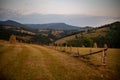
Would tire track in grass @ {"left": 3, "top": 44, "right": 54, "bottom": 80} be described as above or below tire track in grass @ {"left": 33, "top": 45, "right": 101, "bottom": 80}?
above

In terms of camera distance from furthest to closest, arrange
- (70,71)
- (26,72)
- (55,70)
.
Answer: (55,70) → (70,71) → (26,72)

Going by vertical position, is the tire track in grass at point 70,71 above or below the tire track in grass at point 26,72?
below

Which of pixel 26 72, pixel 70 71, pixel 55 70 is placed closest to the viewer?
pixel 26 72

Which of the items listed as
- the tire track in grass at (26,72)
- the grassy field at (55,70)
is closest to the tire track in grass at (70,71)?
the grassy field at (55,70)

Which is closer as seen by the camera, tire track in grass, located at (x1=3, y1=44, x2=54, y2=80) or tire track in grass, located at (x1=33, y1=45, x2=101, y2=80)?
tire track in grass, located at (x1=3, y1=44, x2=54, y2=80)

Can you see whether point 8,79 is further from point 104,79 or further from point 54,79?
point 104,79

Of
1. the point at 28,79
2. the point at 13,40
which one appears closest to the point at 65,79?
the point at 28,79

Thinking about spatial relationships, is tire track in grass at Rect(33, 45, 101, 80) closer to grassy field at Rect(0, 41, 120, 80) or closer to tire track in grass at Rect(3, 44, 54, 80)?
grassy field at Rect(0, 41, 120, 80)

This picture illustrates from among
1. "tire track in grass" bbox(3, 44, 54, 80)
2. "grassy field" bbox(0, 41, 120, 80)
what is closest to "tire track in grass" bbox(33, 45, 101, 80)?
"grassy field" bbox(0, 41, 120, 80)

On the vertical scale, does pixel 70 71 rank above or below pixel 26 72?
below

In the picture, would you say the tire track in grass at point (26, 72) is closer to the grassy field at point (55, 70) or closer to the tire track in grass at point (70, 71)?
the grassy field at point (55, 70)

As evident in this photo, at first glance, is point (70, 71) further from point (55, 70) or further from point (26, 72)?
point (26, 72)

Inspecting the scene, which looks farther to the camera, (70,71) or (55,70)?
(55,70)

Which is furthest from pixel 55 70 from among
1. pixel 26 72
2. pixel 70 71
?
pixel 26 72
